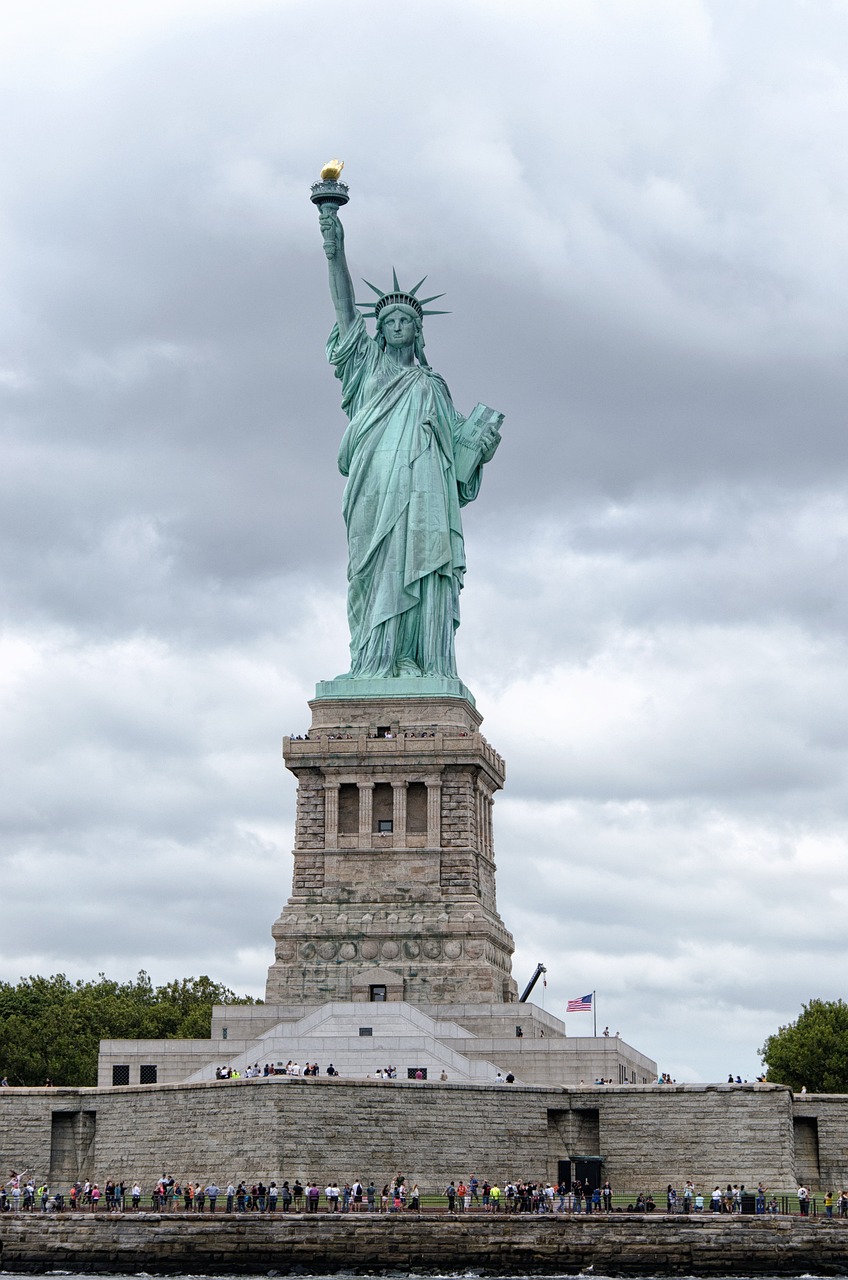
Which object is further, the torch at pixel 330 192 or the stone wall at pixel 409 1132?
the torch at pixel 330 192

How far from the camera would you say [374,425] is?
209ft

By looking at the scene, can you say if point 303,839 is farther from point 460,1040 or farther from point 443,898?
point 460,1040

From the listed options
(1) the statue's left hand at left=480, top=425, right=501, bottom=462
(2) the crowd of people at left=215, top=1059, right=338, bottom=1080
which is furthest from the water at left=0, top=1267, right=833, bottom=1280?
(1) the statue's left hand at left=480, top=425, right=501, bottom=462

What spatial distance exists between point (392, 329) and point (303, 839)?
1334cm

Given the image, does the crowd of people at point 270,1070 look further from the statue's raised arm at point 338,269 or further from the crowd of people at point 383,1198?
the statue's raised arm at point 338,269

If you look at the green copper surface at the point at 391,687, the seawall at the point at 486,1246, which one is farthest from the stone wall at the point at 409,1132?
the green copper surface at the point at 391,687

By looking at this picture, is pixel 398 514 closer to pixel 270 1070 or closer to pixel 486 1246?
pixel 270 1070

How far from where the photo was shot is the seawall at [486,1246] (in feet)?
149

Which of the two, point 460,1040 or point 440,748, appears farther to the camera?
point 440,748

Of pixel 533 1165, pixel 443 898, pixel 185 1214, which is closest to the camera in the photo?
pixel 185 1214

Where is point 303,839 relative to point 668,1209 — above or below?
above

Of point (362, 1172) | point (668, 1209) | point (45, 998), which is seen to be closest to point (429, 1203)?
point (362, 1172)

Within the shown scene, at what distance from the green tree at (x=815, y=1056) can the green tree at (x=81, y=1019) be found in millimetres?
15906

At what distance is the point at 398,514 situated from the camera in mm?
62781
